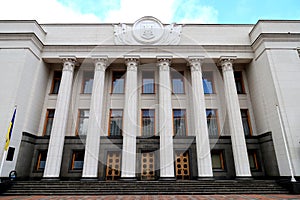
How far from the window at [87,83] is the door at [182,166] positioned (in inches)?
340

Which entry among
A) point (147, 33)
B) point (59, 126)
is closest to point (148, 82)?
point (147, 33)

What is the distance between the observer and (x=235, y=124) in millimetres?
13016

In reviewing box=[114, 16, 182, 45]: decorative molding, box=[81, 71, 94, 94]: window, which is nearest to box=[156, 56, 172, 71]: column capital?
box=[114, 16, 182, 45]: decorative molding

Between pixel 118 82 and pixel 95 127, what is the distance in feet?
15.4

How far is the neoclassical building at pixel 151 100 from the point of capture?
12273 mm

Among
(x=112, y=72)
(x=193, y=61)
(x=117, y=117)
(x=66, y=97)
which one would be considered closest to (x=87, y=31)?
(x=112, y=72)

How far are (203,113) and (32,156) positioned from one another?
12.3 metres

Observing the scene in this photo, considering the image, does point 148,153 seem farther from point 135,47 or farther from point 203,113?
point 135,47

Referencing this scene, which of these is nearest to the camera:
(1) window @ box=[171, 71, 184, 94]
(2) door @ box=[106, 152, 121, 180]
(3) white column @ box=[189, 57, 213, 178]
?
(3) white column @ box=[189, 57, 213, 178]

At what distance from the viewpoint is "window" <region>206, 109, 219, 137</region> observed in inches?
572

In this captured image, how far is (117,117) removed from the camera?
14.9 m

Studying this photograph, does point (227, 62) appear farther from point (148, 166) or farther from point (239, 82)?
point (148, 166)

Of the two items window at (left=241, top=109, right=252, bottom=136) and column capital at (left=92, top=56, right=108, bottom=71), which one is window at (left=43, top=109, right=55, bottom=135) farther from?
window at (left=241, top=109, right=252, bottom=136)

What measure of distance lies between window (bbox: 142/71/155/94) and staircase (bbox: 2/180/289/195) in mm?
7263
